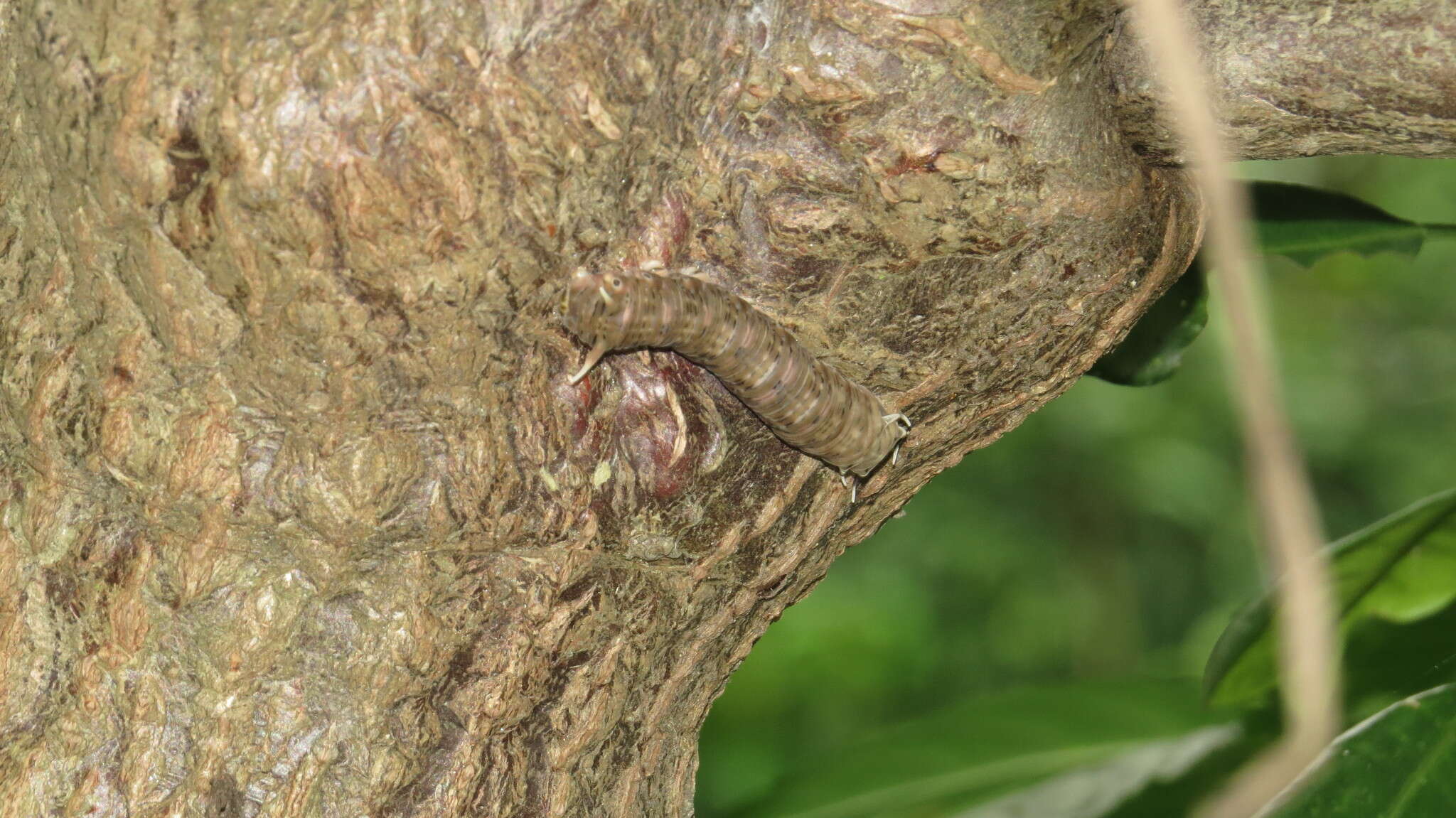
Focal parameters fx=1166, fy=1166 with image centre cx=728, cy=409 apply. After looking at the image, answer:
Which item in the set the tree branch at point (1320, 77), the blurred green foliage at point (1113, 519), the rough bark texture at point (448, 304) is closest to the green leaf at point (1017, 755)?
the rough bark texture at point (448, 304)

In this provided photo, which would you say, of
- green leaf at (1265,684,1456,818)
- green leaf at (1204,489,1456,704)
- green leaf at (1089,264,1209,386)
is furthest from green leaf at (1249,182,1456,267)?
green leaf at (1265,684,1456,818)

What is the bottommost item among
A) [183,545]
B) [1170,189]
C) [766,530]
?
[183,545]

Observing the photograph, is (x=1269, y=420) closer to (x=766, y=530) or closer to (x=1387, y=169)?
(x=766, y=530)

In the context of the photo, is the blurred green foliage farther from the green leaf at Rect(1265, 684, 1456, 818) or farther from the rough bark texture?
the rough bark texture

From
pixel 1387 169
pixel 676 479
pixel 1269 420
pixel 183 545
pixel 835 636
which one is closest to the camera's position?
pixel 1269 420

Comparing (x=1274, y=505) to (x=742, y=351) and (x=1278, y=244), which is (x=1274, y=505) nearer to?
(x=742, y=351)

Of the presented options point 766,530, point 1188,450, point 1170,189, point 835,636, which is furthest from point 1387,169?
point 766,530

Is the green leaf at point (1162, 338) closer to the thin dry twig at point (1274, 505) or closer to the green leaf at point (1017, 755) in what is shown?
the green leaf at point (1017, 755)
